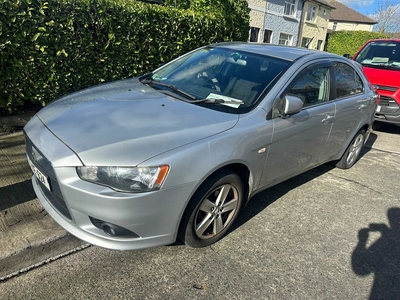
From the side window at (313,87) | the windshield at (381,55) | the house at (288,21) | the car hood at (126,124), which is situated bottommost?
the car hood at (126,124)

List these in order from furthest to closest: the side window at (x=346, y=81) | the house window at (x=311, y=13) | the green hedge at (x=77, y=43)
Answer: the house window at (x=311, y=13) < the green hedge at (x=77, y=43) < the side window at (x=346, y=81)

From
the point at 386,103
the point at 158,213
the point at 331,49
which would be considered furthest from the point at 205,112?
the point at 331,49

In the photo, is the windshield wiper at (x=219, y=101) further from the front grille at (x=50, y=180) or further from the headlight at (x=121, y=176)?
the front grille at (x=50, y=180)

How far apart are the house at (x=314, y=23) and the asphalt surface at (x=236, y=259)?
2411cm

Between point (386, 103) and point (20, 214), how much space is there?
721 cm

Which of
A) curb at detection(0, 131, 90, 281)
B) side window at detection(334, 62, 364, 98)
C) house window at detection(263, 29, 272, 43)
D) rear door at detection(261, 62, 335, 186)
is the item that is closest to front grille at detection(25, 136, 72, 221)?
curb at detection(0, 131, 90, 281)

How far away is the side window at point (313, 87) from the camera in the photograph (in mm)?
3188

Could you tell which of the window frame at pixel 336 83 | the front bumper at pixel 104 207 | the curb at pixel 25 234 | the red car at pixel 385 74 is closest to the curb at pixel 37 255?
the curb at pixel 25 234

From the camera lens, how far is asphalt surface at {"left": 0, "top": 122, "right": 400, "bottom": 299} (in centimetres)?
227

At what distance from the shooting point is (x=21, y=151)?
13.2 feet

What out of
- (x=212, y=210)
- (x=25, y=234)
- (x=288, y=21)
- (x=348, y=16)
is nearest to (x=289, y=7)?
(x=288, y=21)

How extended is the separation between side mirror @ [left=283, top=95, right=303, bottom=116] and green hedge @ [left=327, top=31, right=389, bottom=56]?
2829 cm

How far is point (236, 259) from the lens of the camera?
2.63 metres

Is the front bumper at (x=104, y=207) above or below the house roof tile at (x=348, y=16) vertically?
below
